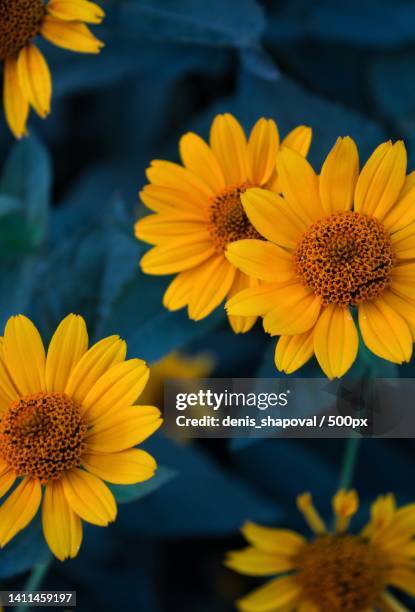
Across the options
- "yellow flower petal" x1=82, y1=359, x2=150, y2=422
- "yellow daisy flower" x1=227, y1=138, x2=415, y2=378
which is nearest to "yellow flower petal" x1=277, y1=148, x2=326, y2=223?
"yellow daisy flower" x1=227, y1=138, x2=415, y2=378

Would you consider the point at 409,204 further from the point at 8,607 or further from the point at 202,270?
the point at 8,607

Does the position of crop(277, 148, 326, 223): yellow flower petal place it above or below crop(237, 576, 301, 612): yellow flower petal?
above

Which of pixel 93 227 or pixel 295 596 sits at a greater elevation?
pixel 93 227

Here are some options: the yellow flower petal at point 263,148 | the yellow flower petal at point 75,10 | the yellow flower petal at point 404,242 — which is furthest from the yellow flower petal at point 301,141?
the yellow flower petal at point 75,10

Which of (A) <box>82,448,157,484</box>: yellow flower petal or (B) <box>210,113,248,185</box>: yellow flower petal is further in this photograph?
(B) <box>210,113,248,185</box>: yellow flower petal

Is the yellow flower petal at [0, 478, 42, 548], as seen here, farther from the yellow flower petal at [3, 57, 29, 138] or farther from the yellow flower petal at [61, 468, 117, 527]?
the yellow flower petal at [3, 57, 29, 138]

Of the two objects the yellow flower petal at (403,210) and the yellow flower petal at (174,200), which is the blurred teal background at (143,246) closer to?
the yellow flower petal at (174,200)

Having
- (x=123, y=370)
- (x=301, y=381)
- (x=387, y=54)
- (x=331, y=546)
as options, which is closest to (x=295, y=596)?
(x=331, y=546)
